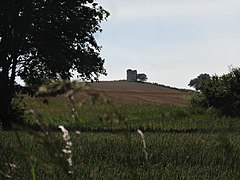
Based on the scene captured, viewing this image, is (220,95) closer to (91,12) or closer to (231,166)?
(91,12)

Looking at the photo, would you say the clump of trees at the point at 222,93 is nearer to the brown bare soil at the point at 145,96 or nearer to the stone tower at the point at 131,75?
the brown bare soil at the point at 145,96

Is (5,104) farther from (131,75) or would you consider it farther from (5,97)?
(131,75)

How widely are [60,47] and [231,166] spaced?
17.0 meters

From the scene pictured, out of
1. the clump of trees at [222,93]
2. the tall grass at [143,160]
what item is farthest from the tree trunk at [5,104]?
the tall grass at [143,160]

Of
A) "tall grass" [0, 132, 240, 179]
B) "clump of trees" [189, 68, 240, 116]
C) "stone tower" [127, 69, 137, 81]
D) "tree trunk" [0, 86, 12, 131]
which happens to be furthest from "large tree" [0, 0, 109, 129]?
"stone tower" [127, 69, 137, 81]

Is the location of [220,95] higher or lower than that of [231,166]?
higher

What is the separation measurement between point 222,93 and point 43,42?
11.8m

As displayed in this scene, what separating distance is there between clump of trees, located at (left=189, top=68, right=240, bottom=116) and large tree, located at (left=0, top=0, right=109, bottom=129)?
818 centimetres

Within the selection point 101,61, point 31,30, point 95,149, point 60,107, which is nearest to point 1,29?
point 31,30

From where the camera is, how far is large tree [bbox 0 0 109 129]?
80.2 feet

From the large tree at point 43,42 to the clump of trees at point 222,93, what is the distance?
8.18 metres

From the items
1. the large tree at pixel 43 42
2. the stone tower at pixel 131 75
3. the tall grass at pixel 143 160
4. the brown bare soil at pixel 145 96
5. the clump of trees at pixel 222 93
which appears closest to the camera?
the tall grass at pixel 143 160

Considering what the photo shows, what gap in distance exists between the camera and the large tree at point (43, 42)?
2444cm

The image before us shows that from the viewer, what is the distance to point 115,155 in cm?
984
